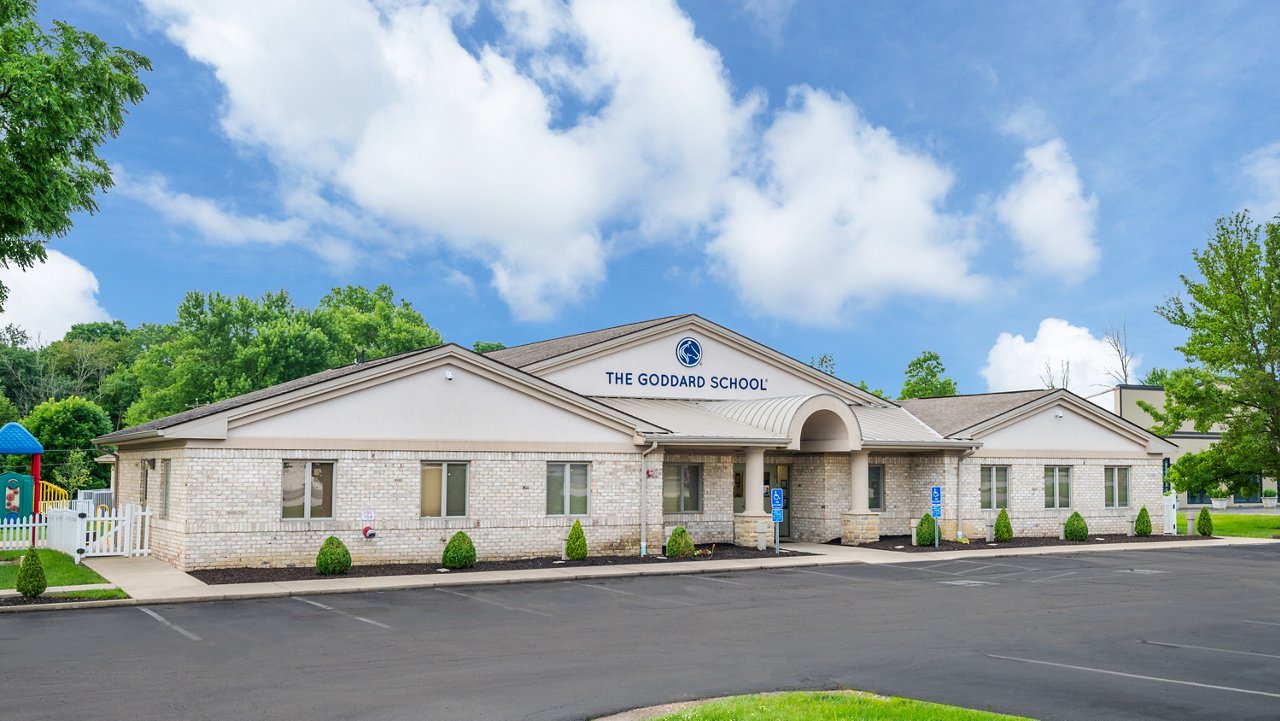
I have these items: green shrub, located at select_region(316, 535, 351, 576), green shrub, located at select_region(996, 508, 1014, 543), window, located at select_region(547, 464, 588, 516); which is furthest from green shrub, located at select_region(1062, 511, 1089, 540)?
green shrub, located at select_region(316, 535, 351, 576)

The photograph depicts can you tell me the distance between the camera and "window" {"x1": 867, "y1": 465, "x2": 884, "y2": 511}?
108ft

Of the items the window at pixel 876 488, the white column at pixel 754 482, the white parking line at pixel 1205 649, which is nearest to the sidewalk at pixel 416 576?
the white column at pixel 754 482

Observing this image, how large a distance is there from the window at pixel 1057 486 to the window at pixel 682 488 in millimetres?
13880

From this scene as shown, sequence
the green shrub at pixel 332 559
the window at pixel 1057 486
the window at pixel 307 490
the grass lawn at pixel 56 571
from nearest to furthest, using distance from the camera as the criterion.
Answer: the grass lawn at pixel 56 571 < the green shrub at pixel 332 559 < the window at pixel 307 490 < the window at pixel 1057 486

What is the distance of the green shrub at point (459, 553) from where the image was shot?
74.0ft

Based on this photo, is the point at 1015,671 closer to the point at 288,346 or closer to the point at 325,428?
the point at 325,428

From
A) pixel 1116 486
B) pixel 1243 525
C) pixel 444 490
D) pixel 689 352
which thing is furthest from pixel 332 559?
pixel 1243 525

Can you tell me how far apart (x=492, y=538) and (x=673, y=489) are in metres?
6.22

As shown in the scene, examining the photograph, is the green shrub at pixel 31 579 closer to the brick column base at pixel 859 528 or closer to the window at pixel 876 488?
the brick column base at pixel 859 528

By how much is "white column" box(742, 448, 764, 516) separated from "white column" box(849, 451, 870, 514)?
3.76m

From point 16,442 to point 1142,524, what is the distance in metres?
38.3

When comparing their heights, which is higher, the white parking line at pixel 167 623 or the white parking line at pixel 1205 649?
the white parking line at pixel 167 623

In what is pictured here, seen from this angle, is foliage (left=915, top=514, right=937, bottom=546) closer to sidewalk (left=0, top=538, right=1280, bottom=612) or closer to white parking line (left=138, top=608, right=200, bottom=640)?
sidewalk (left=0, top=538, right=1280, bottom=612)

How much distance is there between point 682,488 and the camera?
28.7m
